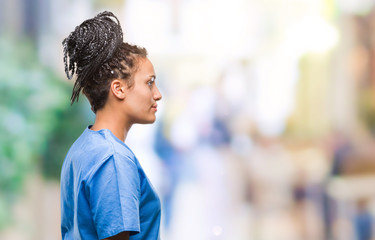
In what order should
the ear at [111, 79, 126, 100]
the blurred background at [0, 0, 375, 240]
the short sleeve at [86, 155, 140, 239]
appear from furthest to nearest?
the blurred background at [0, 0, 375, 240] → the ear at [111, 79, 126, 100] → the short sleeve at [86, 155, 140, 239]

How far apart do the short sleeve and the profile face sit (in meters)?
0.15

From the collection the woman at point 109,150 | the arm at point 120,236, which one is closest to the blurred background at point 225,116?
the woman at point 109,150

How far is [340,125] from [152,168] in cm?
138

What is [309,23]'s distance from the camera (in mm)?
3621

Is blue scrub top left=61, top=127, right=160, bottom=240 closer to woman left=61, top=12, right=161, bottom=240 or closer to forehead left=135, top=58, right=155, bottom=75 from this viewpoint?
woman left=61, top=12, right=161, bottom=240

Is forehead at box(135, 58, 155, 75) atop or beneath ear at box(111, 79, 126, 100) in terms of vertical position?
atop

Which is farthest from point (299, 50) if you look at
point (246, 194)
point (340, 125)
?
point (246, 194)

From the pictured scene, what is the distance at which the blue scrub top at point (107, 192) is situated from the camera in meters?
0.95

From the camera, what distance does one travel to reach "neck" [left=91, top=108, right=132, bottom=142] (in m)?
1.07

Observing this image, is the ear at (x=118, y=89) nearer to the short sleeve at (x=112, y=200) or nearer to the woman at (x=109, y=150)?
the woman at (x=109, y=150)

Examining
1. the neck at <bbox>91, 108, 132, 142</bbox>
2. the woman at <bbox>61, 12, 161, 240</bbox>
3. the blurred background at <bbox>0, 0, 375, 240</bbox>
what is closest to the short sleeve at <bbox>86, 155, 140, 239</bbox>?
the woman at <bbox>61, 12, 161, 240</bbox>

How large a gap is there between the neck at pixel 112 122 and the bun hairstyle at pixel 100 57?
24mm

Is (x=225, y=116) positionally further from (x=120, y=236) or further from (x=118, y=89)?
(x=120, y=236)

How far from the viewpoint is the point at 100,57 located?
3.48 ft
